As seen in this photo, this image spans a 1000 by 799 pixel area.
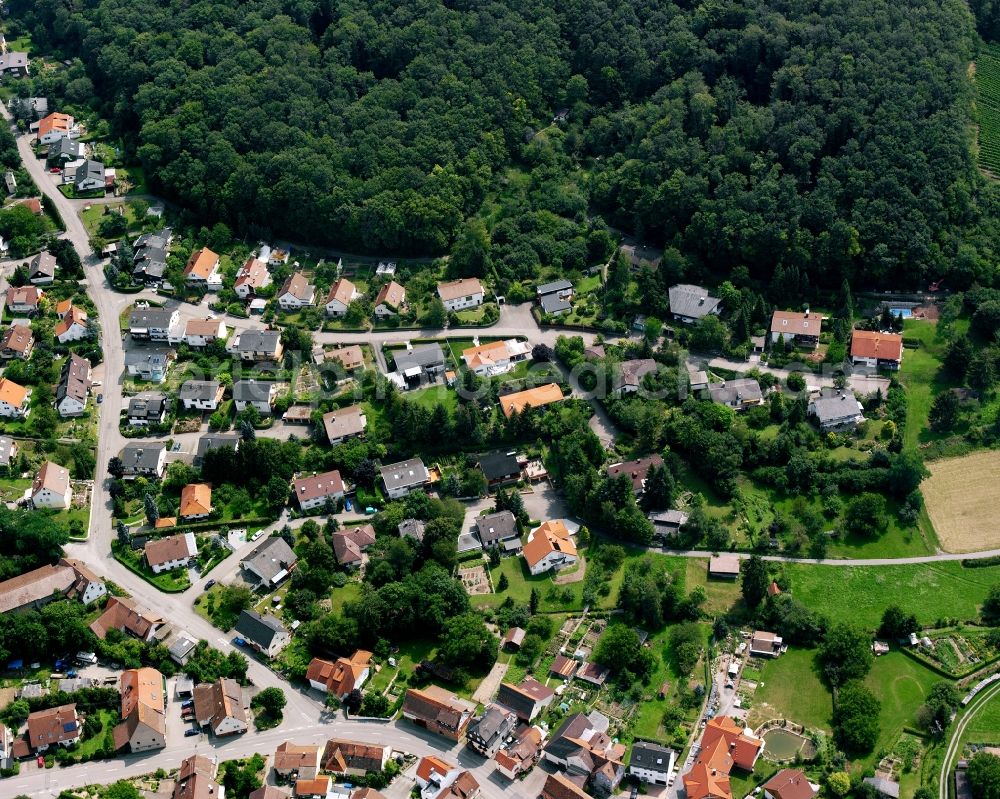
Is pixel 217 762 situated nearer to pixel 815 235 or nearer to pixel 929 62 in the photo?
pixel 815 235

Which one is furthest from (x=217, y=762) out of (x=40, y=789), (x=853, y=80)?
(x=853, y=80)

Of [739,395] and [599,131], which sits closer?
[739,395]

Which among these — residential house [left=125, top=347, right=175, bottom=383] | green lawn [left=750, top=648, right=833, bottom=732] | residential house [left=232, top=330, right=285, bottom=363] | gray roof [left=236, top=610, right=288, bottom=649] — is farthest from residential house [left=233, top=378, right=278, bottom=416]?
green lawn [left=750, top=648, right=833, bottom=732]

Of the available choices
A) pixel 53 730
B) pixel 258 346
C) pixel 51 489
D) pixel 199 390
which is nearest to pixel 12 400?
pixel 51 489

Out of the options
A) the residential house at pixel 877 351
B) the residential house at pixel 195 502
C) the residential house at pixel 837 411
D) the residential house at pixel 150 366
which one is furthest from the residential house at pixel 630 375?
the residential house at pixel 150 366

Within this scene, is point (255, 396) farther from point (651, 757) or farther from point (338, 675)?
point (651, 757)

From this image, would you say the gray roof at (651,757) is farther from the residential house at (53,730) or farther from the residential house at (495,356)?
the residential house at (495,356)
